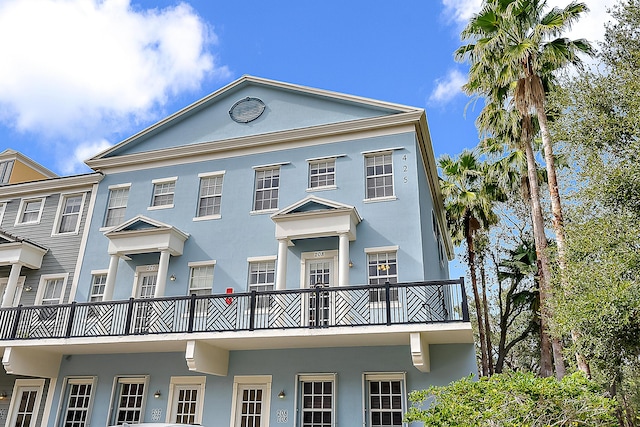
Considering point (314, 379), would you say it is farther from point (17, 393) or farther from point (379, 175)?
point (17, 393)

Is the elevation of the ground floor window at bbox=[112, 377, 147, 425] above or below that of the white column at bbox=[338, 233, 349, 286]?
below

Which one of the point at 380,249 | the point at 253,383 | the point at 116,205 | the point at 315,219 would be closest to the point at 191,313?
the point at 253,383

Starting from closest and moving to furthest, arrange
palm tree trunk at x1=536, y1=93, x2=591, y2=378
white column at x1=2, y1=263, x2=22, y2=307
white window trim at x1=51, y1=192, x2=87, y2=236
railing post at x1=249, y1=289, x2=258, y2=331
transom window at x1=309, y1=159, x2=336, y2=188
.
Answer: railing post at x1=249, y1=289, x2=258, y2=331
palm tree trunk at x1=536, y1=93, x2=591, y2=378
transom window at x1=309, y1=159, x2=336, y2=188
white column at x1=2, y1=263, x2=22, y2=307
white window trim at x1=51, y1=192, x2=87, y2=236

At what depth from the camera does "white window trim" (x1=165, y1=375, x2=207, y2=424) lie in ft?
43.2

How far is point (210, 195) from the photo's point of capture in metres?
15.9

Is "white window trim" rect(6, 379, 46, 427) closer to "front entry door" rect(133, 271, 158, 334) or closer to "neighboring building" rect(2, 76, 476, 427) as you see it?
"neighboring building" rect(2, 76, 476, 427)

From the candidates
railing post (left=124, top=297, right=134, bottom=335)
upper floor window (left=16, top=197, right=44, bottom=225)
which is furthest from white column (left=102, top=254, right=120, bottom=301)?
upper floor window (left=16, top=197, right=44, bottom=225)

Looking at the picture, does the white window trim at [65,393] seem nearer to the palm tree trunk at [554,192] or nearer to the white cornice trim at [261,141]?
the white cornice trim at [261,141]

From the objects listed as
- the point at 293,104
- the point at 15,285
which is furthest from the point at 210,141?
the point at 15,285

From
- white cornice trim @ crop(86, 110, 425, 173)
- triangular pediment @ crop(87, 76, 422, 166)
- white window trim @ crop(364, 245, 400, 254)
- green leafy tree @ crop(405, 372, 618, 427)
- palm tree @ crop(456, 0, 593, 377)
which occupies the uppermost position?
palm tree @ crop(456, 0, 593, 377)

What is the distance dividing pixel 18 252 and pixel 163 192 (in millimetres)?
5366

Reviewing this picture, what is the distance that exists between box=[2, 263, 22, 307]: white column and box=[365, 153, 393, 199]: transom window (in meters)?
12.2

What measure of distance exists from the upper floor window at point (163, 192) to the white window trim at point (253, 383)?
645cm

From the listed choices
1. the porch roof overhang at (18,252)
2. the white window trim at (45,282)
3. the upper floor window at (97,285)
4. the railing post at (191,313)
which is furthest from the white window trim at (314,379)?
the porch roof overhang at (18,252)
